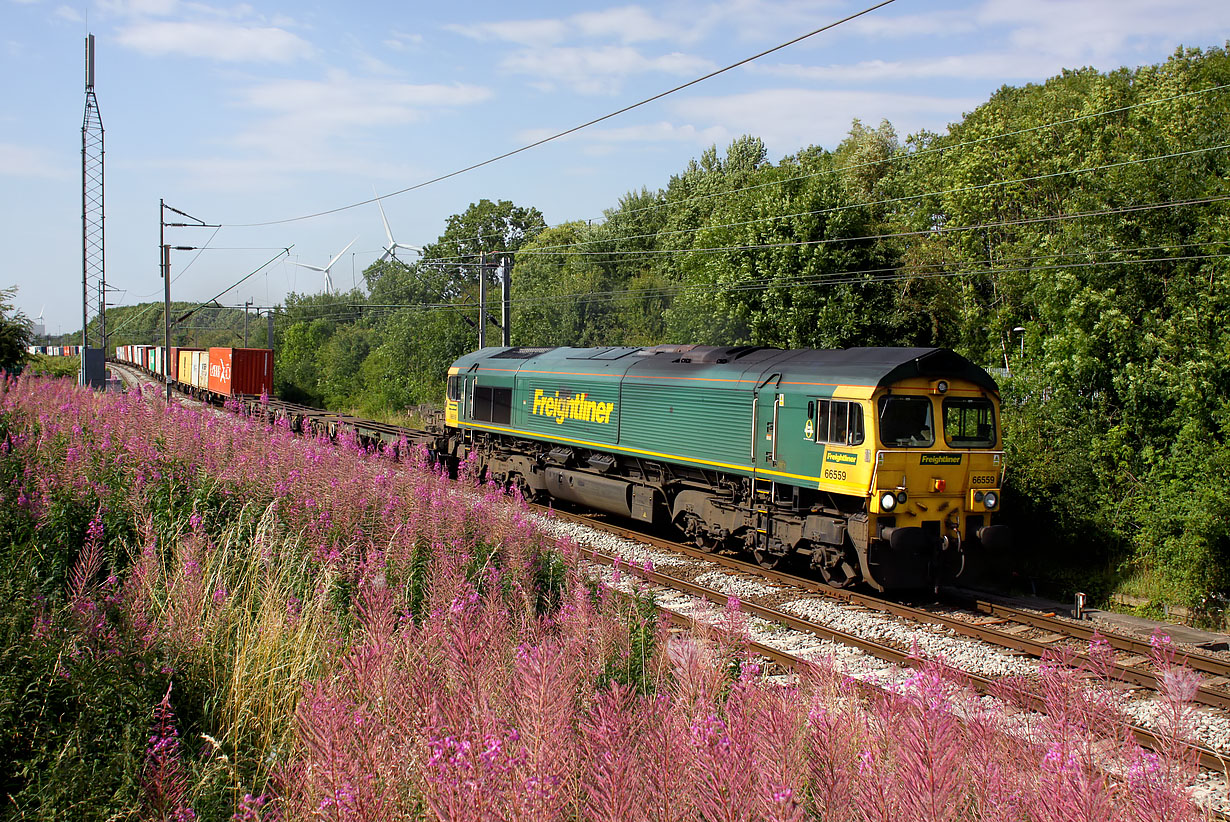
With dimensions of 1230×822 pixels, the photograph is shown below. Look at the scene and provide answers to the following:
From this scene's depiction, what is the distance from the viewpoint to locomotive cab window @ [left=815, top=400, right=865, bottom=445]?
1144cm

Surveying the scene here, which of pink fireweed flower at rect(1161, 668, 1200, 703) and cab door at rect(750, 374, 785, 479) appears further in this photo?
cab door at rect(750, 374, 785, 479)

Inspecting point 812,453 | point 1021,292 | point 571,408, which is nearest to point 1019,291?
point 1021,292

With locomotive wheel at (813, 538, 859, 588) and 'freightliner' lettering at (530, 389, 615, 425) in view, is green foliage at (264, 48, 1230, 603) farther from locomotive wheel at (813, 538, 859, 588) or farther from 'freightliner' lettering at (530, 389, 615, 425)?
'freightliner' lettering at (530, 389, 615, 425)

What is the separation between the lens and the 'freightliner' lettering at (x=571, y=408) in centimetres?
1666

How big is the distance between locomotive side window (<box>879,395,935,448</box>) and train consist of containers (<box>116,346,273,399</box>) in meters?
28.8

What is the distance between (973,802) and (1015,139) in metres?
32.0

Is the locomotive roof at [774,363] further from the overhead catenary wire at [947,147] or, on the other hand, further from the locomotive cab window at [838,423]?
the overhead catenary wire at [947,147]

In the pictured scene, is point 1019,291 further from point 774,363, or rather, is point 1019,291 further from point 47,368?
point 47,368

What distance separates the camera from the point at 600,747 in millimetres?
3223

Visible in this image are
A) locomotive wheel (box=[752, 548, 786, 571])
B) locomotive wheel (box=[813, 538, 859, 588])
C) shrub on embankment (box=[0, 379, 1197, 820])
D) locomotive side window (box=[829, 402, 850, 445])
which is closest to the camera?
shrub on embankment (box=[0, 379, 1197, 820])

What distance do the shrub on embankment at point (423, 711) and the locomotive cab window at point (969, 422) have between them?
6.44 metres

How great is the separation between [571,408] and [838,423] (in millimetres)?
7221

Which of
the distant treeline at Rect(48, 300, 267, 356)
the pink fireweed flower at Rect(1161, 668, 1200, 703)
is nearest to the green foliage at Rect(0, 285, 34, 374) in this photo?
the pink fireweed flower at Rect(1161, 668, 1200, 703)

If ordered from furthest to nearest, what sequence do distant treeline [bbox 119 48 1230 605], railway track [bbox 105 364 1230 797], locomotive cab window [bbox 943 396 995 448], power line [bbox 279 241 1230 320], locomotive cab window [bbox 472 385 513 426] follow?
1. locomotive cab window [bbox 472 385 513 426]
2. power line [bbox 279 241 1230 320]
3. distant treeline [bbox 119 48 1230 605]
4. locomotive cab window [bbox 943 396 995 448]
5. railway track [bbox 105 364 1230 797]
